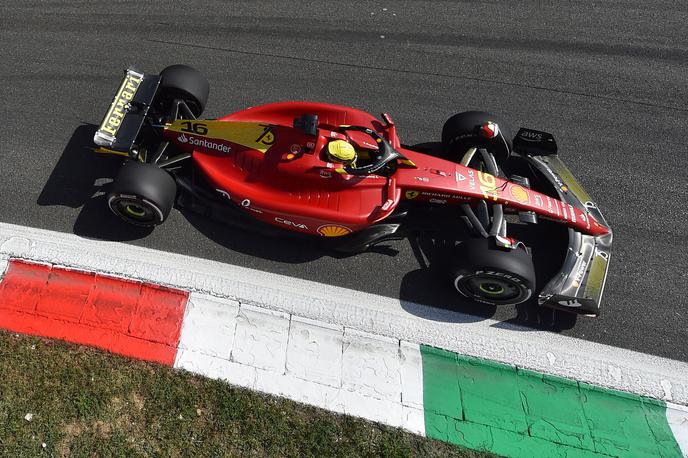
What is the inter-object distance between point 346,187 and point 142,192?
207cm

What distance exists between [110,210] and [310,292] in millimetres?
2593

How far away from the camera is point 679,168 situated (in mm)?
6273

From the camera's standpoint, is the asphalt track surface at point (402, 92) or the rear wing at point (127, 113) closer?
the rear wing at point (127, 113)

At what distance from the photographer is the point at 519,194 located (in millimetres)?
4996

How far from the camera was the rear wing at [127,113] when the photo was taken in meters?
4.98

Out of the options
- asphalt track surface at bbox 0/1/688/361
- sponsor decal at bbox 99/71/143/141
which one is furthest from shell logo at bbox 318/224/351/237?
sponsor decal at bbox 99/71/143/141

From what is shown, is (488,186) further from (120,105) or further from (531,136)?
(120,105)

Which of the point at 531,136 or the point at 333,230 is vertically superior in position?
the point at 531,136

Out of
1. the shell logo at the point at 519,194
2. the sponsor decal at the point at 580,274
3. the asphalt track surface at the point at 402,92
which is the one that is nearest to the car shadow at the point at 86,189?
the asphalt track surface at the point at 402,92

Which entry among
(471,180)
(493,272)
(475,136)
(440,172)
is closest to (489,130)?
(475,136)

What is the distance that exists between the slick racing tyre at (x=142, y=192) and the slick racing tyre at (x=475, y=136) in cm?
326

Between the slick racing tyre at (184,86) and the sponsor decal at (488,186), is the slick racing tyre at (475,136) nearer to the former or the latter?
the sponsor decal at (488,186)

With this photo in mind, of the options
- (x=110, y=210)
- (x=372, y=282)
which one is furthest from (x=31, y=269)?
(x=372, y=282)

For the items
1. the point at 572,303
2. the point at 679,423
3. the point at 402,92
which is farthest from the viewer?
the point at 402,92
